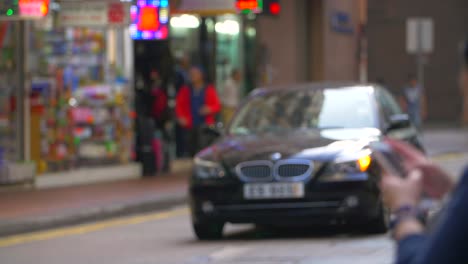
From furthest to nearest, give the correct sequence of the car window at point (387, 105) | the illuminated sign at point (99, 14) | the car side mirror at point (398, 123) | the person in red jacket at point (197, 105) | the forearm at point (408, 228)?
1. the person in red jacket at point (197, 105)
2. the illuminated sign at point (99, 14)
3. the car window at point (387, 105)
4. the car side mirror at point (398, 123)
5. the forearm at point (408, 228)

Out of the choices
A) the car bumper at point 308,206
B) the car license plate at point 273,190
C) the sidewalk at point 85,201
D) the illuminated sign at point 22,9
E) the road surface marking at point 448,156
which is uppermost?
the illuminated sign at point 22,9

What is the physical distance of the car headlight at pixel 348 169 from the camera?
11.5 metres

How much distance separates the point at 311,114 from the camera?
12.9m

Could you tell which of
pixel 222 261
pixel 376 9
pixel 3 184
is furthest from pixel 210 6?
pixel 376 9

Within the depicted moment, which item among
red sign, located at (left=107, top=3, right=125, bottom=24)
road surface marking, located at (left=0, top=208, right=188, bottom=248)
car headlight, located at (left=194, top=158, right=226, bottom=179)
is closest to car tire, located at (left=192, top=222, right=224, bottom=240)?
car headlight, located at (left=194, top=158, right=226, bottom=179)

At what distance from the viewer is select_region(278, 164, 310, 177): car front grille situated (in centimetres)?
1152

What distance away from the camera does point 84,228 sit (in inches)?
563

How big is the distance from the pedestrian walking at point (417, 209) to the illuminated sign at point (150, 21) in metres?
17.5

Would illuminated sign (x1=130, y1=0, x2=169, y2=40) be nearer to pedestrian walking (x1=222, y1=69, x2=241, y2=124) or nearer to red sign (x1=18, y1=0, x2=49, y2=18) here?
pedestrian walking (x1=222, y1=69, x2=241, y2=124)

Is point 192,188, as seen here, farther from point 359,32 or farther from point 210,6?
point 359,32

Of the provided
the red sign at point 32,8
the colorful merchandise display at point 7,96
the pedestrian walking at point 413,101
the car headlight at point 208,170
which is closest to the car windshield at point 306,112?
the car headlight at point 208,170

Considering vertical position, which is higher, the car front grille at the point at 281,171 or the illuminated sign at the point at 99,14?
the illuminated sign at the point at 99,14

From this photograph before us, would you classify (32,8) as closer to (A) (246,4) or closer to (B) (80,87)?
(B) (80,87)

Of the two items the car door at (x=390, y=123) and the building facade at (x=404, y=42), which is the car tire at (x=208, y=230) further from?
the building facade at (x=404, y=42)
